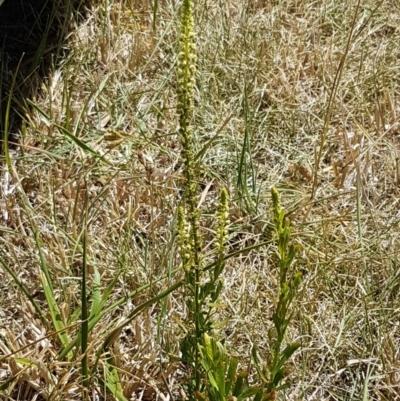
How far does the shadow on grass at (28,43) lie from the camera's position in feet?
7.63

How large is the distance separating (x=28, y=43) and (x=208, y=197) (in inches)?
33.5

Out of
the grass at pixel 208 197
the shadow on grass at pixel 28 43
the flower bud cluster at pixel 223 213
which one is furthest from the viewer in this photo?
the shadow on grass at pixel 28 43

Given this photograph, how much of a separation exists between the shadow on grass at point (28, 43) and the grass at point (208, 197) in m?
0.05

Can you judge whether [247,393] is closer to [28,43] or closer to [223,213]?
[223,213]

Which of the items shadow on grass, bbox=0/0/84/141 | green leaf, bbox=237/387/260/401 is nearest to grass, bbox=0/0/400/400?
shadow on grass, bbox=0/0/84/141

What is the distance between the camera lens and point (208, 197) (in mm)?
→ 2168

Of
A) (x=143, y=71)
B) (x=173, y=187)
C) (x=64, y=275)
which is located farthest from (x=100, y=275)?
(x=143, y=71)

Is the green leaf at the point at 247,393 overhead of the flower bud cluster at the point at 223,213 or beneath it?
beneath

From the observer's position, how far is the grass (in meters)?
1.74

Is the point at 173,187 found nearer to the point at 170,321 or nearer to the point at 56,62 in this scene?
the point at 170,321

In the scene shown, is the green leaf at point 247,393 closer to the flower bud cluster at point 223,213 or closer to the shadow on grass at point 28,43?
the flower bud cluster at point 223,213

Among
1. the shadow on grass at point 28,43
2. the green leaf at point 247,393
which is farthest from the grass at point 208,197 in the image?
the green leaf at point 247,393

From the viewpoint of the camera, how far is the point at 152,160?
2238 mm

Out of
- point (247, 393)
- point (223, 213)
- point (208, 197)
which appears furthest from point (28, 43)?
point (247, 393)
